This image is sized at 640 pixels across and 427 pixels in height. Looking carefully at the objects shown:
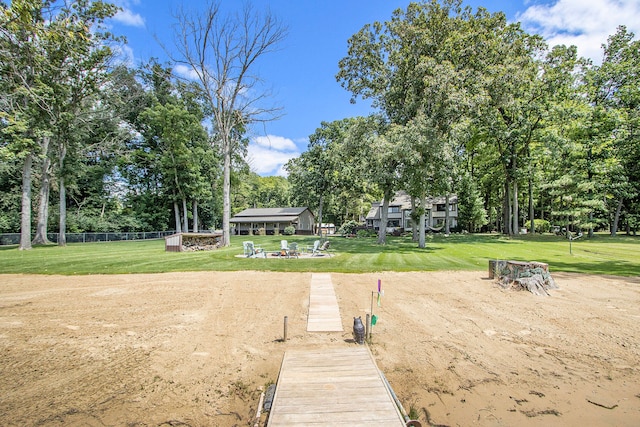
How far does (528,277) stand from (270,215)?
136 ft

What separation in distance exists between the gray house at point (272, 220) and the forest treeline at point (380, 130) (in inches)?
211

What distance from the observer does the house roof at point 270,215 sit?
4659cm

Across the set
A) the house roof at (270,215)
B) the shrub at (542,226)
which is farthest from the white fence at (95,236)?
the shrub at (542,226)

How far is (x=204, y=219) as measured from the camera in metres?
46.7

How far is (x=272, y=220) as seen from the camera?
153ft

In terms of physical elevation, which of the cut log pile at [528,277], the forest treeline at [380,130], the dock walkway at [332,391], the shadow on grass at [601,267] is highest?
the forest treeline at [380,130]

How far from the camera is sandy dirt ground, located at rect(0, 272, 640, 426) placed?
4203 millimetres

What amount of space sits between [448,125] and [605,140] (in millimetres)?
18417

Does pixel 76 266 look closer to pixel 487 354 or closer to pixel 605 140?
pixel 487 354

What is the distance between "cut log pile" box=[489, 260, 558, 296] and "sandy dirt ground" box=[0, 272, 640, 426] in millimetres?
466

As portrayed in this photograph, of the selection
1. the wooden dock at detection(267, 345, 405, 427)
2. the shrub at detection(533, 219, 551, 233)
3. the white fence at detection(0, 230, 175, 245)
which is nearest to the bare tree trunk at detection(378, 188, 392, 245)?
the wooden dock at detection(267, 345, 405, 427)

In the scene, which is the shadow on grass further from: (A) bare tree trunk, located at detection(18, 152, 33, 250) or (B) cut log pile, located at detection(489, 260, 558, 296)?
(A) bare tree trunk, located at detection(18, 152, 33, 250)

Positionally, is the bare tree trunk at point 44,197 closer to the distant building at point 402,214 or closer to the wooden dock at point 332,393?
the wooden dock at point 332,393

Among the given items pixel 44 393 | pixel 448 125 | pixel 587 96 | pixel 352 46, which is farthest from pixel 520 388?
pixel 587 96
